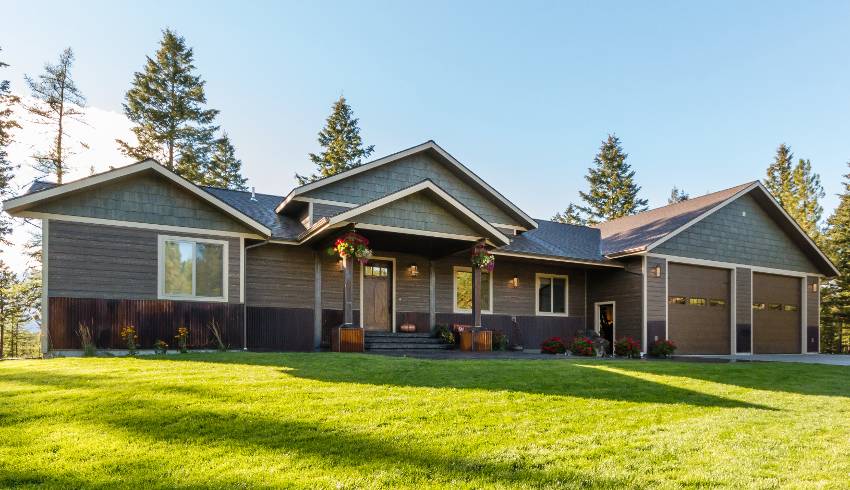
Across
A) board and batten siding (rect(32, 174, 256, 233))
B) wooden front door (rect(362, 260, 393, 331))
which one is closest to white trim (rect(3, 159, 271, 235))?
board and batten siding (rect(32, 174, 256, 233))

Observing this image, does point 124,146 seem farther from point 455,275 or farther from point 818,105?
point 818,105

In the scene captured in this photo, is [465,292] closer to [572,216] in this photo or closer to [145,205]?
[145,205]

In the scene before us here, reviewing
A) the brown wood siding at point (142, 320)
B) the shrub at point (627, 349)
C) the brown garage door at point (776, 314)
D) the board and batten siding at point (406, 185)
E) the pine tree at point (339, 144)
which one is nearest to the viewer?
the brown wood siding at point (142, 320)

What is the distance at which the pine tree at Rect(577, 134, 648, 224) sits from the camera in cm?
4481

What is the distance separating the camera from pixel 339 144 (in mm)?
38531

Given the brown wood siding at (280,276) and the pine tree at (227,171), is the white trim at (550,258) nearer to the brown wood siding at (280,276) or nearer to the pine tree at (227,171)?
the brown wood siding at (280,276)

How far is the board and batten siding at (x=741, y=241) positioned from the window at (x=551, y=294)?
3.12m

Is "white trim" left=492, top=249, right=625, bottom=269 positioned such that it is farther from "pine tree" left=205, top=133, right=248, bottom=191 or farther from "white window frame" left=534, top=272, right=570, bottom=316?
"pine tree" left=205, top=133, right=248, bottom=191

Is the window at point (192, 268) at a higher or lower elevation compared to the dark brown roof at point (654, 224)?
lower

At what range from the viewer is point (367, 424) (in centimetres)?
527

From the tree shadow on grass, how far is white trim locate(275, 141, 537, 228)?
541 cm

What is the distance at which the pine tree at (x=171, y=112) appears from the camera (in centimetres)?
3100

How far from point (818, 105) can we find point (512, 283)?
1286 centimetres

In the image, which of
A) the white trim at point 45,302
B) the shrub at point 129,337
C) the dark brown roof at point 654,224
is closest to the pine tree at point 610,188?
the dark brown roof at point 654,224
